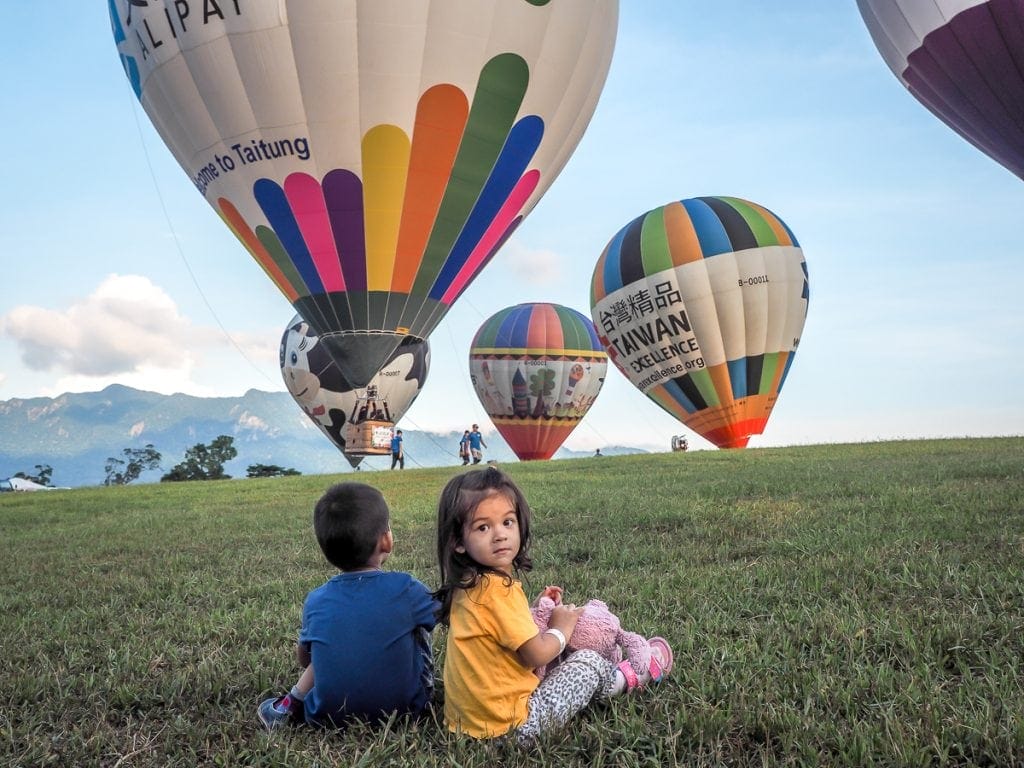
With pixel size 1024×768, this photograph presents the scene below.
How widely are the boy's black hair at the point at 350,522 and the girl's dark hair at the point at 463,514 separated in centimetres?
25

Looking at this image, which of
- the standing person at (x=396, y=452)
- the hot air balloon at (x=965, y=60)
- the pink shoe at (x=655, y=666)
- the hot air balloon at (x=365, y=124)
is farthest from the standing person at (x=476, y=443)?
the pink shoe at (x=655, y=666)

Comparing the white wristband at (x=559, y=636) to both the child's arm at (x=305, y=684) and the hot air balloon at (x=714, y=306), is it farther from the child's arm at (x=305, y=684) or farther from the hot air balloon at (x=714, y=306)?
the hot air balloon at (x=714, y=306)

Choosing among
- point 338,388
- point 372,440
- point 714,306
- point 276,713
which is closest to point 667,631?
point 276,713

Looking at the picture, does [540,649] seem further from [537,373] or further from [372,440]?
[537,373]

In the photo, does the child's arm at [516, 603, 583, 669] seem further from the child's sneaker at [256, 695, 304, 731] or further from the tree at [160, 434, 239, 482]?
the tree at [160, 434, 239, 482]

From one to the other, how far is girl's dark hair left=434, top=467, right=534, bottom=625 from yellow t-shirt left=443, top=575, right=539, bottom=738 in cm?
5

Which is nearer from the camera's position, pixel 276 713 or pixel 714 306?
pixel 276 713

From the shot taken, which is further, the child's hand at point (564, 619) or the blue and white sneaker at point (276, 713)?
the blue and white sneaker at point (276, 713)

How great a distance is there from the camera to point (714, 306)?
23.3m

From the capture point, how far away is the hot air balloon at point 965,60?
47.0 feet

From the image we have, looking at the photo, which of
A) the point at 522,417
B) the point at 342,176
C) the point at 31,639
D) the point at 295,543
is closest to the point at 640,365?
the point at 522,417

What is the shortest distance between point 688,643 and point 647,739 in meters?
0.96

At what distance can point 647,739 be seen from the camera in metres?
2.66

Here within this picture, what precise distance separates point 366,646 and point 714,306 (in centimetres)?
2138
